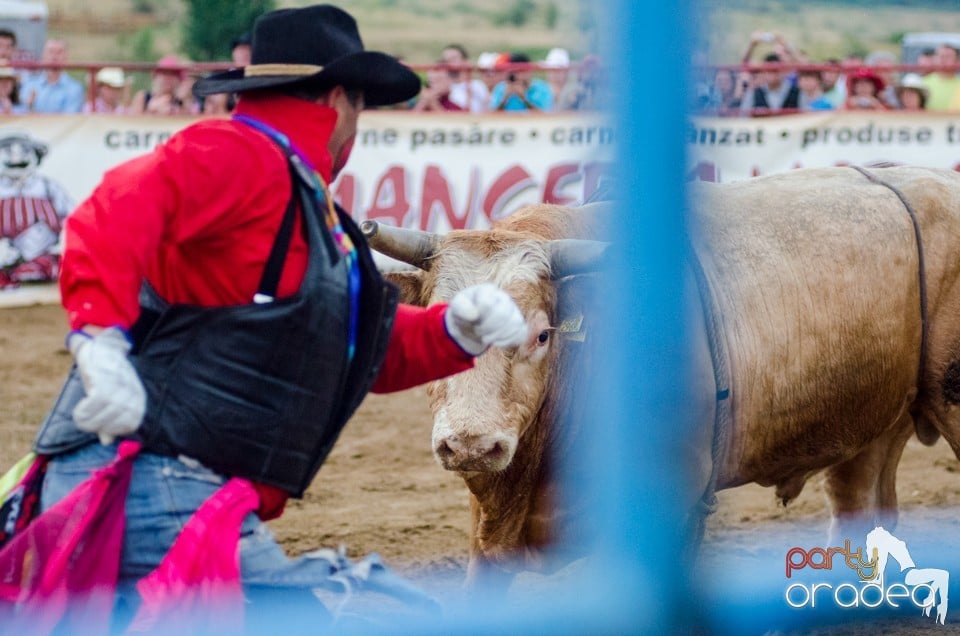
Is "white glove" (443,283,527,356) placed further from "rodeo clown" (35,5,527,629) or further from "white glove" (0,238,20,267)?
"white glove" (0,238,20,267)

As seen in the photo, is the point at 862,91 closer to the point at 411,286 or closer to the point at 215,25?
the point at 411,286

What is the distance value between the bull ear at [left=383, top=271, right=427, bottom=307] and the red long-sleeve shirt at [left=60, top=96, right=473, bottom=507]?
4.67 ft

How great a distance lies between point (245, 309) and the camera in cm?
234

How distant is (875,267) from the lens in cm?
436

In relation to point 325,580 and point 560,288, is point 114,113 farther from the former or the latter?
point 325,580

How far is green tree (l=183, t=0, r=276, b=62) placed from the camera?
1611 cm

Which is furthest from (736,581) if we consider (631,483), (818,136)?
(818,136)

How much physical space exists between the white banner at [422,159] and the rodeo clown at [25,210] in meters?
0.07

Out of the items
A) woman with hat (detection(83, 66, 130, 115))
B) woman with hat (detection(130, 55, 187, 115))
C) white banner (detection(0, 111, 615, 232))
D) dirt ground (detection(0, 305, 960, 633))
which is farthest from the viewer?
woman with hat (detection(83, 66, 130, 115))

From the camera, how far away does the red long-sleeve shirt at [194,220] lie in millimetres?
2125

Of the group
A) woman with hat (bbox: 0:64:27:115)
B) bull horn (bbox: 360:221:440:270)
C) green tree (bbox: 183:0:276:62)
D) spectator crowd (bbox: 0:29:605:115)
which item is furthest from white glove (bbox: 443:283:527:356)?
green tree (bbox: 183:0:276:62)

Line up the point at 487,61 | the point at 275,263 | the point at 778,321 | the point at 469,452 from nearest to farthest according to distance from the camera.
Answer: the point at 275,263
the point at 469,452
the point at 778,321
the point at 487,61

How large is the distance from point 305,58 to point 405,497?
12.3 feet

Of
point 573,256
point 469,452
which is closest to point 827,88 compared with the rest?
point 573,256
